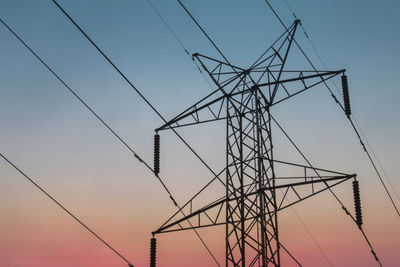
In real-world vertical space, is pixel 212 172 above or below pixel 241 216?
above

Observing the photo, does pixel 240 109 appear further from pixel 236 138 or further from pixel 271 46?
pixel 271 46

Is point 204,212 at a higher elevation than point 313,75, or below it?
below

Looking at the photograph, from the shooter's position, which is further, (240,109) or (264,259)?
(240,109)

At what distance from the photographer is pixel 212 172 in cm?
1395

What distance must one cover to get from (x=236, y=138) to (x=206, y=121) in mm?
1258

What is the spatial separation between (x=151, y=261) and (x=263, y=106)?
700 cm

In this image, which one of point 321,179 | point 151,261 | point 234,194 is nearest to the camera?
point 321,179

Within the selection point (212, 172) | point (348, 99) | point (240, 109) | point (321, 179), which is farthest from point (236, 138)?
point (348, 99)

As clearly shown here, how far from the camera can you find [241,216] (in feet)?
47.6

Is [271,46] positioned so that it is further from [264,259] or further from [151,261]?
[151,261]

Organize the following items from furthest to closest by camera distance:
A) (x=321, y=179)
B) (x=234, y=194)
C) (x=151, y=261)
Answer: (x=151, y=261) → (x=234, y=194) → (x=321, y=179)

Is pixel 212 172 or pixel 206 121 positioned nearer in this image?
pixel 212 172

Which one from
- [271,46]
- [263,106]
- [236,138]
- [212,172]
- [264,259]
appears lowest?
[264,259]

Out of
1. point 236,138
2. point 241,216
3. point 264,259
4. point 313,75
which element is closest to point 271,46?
point 313,75
